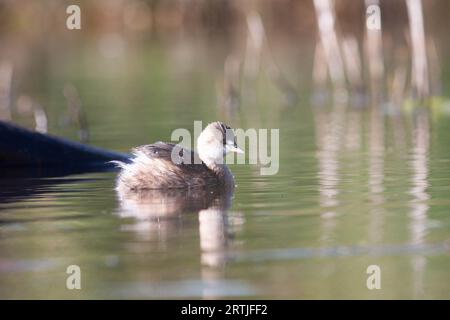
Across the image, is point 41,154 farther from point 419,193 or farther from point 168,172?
point 419,193

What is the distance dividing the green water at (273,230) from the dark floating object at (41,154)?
751 mm

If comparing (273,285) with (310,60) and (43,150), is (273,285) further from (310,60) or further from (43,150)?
(310,60)

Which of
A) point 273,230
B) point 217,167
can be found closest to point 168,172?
point 217,167

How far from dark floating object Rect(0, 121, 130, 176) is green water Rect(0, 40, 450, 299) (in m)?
0.75

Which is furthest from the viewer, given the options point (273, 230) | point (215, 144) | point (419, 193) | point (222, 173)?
point (215, 144)

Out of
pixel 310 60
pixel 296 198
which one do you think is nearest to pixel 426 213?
pixel 296 198

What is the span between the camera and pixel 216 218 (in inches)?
388

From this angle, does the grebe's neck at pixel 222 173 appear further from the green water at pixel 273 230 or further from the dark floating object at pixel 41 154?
the dark floating object at pixel 41 154

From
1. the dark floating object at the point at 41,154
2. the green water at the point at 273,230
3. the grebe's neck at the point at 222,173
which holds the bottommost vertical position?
the green water at the point at 273,230

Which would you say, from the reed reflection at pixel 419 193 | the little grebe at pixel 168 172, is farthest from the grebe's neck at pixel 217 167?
the reed reflection at pixel 419 193

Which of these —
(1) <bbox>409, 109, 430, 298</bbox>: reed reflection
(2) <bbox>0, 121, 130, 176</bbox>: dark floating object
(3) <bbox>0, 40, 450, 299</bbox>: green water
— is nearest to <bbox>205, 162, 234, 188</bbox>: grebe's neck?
(3) <bbox>0, 40, 450, 299</bbox>: green water

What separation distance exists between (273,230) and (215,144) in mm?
2625

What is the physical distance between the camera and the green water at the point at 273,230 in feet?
24.7

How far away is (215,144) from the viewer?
38.4 ft
